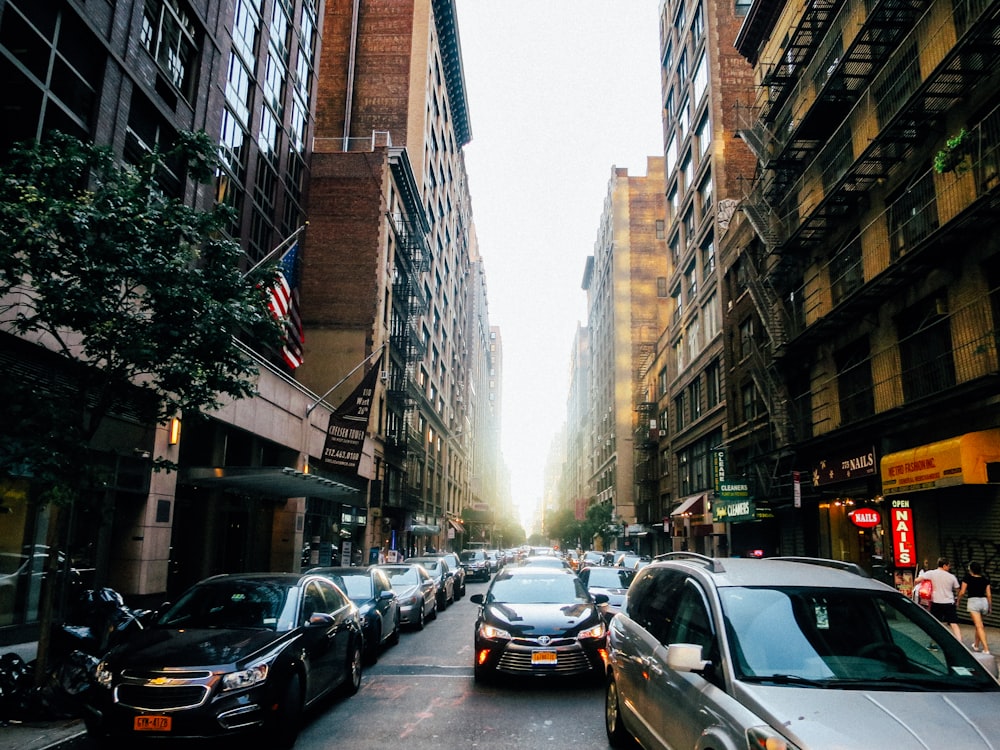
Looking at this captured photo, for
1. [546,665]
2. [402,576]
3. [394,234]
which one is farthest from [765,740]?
[394,234]

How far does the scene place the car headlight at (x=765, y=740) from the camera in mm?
3908

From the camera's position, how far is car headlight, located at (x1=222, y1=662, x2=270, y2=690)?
6.88 m

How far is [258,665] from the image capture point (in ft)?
23.4

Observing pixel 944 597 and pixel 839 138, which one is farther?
pixel 839 138

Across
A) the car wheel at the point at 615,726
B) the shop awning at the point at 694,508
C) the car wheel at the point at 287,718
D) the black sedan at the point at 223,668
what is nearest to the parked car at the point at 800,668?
the car wheel at the point at 615,726

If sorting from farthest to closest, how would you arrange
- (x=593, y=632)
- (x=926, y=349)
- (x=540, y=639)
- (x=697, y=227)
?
1. (x=697, y=227)
2. (x=926, y=349)
3. (x=593, y=632)
4. (x=540, y=639)

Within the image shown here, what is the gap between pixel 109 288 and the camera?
373 inches

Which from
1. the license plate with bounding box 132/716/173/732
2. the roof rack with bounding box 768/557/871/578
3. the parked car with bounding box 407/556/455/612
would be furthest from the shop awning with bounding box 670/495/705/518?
the license plate with bounding box 132/716/173/732

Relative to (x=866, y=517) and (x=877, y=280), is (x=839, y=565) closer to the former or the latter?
(x=866, y=517)

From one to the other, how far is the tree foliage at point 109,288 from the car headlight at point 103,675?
2.29 meters

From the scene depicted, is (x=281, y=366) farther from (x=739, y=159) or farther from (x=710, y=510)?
(x=739, y=159)

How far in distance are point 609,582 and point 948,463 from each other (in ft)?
24.9

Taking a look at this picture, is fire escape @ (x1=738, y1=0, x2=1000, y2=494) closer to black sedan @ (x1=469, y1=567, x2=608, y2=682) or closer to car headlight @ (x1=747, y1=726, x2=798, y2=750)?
black sedan @ (x1=469, y1=567, x2=608, y2=682)

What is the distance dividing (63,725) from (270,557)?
20.4 meters
